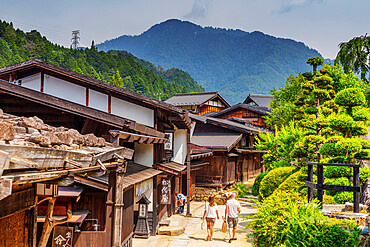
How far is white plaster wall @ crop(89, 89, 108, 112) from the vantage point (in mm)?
13570

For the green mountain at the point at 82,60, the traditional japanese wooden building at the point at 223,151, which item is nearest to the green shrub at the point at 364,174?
the traditional japanese wooden building at the point at 223,151

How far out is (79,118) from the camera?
11.4 m

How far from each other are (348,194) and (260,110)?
34.8 m

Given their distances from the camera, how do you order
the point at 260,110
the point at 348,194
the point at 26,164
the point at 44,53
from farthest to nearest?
the point at 44,53, the point at 260,110, the point at 348,194, the point at 26,164

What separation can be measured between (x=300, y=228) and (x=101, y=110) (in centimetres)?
887

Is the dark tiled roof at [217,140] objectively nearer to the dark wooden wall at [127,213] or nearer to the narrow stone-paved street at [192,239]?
the narrow stone-paved street at [192,239]

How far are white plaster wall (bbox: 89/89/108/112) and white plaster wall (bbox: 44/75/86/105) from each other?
266mm

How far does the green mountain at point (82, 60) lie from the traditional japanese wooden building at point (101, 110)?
48785 millimetres

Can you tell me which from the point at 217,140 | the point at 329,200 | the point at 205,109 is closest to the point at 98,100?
the point at 329,200

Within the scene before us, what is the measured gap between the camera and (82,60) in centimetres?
8819

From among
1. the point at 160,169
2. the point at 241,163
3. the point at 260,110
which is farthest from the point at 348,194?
the point at 260,110

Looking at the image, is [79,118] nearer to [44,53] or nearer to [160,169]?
[160,169]

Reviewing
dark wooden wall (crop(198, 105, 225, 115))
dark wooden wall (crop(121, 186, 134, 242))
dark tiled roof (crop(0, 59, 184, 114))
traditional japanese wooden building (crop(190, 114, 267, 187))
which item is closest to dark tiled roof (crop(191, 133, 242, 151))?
traditional japanese wooden building (crop(190, 114, 267, 187))

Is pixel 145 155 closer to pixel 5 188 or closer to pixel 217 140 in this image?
pixel 5 188
